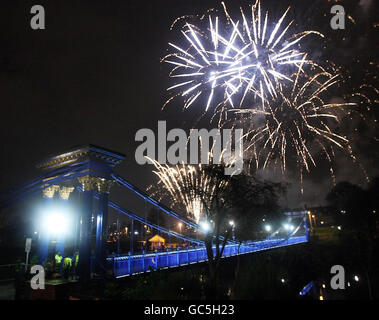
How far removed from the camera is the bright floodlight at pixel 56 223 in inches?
674

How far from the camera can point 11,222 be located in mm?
50625

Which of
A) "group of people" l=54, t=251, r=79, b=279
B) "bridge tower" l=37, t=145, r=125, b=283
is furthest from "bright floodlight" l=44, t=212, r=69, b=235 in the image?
"group of people" l=54, t=251, r=79, b=279

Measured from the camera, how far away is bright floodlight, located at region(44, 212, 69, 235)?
674 inches

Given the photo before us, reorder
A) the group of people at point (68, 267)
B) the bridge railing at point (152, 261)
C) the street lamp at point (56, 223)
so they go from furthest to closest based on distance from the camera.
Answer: the street lamp at point (56, 223), the bridge railing at point (152, 261), the group of people at point (68, 267)

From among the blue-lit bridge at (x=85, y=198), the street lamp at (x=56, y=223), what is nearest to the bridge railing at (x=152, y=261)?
the blue-lit bridge at (x=85, y=198)

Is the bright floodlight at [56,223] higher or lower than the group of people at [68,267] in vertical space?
higher

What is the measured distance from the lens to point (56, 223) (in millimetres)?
17344

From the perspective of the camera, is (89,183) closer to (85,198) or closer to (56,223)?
(85,198)

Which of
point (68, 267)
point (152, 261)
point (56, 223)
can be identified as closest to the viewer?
point (68, 267)

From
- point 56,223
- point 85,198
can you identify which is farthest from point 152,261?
point 85,198

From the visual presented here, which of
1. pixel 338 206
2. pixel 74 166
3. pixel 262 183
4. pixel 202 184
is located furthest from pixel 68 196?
pixel 338 206

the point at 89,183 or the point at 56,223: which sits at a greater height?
the point at 89,183

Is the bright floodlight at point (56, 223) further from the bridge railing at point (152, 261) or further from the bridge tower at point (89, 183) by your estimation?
the bridge railing at point (152, 261)

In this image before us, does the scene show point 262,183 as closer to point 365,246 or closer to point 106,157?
point 106,157
